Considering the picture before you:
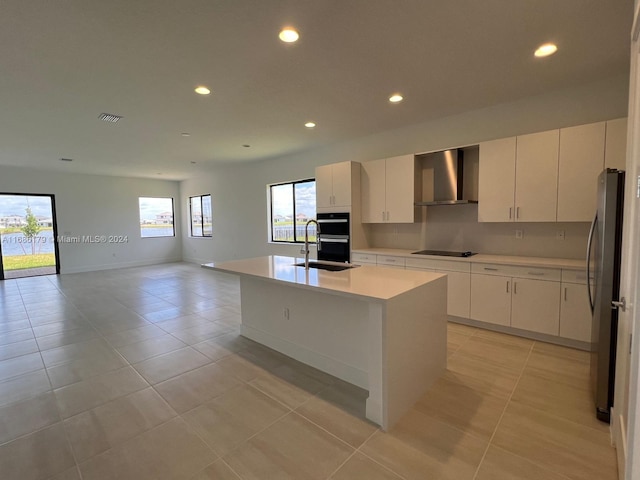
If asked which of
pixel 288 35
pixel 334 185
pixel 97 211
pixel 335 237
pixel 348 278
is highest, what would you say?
pixel 288 35

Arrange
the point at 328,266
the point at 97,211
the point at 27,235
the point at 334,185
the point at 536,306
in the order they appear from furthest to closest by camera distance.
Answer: the point at 97,211
the point at 27,235
the point at 334,185
the point at 536,306
the point at 328,266

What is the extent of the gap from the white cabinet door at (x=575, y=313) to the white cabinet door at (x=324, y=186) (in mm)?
3269

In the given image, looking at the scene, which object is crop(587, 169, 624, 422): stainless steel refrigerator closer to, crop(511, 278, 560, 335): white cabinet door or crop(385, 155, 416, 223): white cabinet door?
crop(511, 278, 560, 335): white cabinet door

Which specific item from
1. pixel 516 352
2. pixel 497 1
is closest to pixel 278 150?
pixel 497 1

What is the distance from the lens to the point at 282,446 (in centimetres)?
183

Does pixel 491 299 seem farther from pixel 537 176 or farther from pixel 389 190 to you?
pixel 389 190

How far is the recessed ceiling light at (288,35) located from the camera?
7.31ft

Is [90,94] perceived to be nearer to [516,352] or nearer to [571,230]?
[516,352]

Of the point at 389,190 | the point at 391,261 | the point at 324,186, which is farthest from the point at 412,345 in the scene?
the point at 324,186

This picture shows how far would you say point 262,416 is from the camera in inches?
83.4

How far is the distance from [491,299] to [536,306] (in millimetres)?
421

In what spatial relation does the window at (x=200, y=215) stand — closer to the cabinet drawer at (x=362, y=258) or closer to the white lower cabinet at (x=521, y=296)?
the cabinet drawer at (x=362, y=258)

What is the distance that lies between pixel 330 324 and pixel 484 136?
3141mm

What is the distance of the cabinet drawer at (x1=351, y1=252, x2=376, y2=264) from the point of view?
14.7 feet
